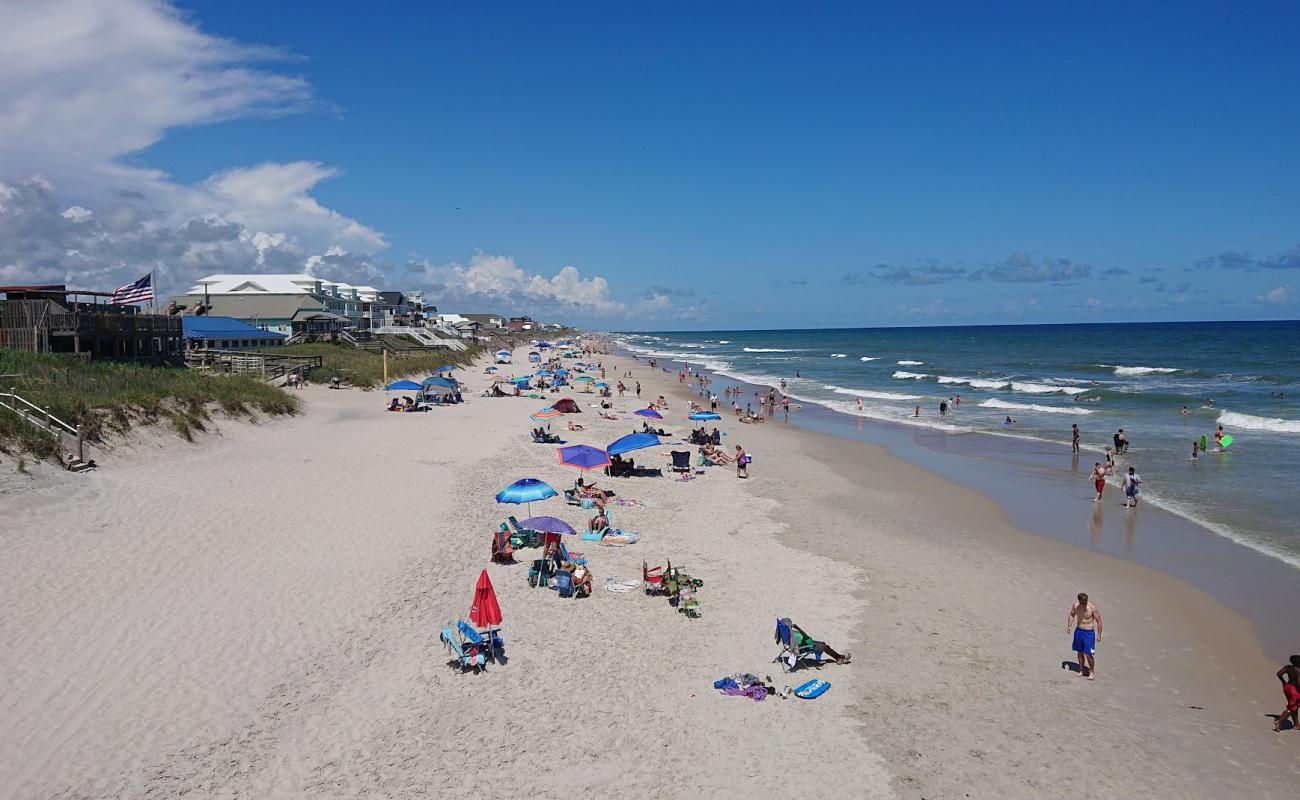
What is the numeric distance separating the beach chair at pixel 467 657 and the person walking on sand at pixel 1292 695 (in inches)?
359

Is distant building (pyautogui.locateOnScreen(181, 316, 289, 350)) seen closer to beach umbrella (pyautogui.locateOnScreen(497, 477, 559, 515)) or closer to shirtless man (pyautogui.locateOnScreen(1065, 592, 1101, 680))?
beach umbrella (pyautogui.locateOnScreen(497, 477, 559, 515))

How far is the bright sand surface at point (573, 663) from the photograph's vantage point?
745cm

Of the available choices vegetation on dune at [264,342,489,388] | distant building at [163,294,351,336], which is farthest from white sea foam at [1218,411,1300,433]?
distant building at [163,294,351,336]

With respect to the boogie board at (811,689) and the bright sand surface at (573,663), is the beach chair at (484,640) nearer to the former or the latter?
the bright sand surface at (573,663)

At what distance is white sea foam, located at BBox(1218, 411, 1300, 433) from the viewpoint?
103ft

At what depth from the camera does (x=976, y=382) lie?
56531 millimetres

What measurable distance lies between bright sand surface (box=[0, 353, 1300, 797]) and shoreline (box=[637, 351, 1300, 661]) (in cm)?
66

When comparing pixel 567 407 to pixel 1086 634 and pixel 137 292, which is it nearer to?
pixel 137 292

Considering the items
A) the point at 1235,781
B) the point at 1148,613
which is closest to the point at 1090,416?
the point at 1148,613

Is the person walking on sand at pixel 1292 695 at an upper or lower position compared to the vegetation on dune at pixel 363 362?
lower

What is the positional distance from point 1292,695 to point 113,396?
2374 centimetres

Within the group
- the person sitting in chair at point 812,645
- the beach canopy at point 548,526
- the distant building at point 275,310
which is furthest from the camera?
the distant building at point 275,310

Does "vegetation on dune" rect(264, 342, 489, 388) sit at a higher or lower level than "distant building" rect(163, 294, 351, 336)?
lower

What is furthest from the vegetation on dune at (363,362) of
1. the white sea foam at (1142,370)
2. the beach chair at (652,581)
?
the white sea foam at (1142,370)
